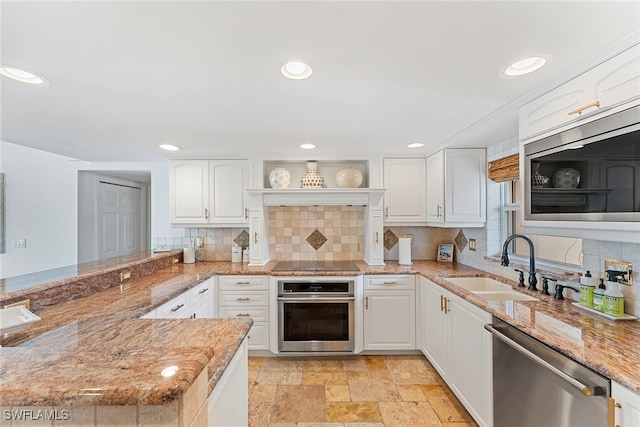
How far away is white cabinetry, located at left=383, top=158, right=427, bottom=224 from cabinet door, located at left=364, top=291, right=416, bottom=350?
83 cm

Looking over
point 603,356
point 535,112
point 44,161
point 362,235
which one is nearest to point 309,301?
point 362,235

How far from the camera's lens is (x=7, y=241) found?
372 cm

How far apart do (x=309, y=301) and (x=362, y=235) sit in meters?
1.12

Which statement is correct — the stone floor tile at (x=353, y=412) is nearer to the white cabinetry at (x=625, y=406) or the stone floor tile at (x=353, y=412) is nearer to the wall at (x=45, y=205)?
the white cabinetry at (x=625, y=406)

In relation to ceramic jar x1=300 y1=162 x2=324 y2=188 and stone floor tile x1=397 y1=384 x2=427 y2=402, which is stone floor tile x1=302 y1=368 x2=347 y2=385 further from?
ceramic jar x1=300 y1=162 x2=324 y2=188

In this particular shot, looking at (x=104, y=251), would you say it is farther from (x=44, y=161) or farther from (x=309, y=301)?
(x=309, y=301)

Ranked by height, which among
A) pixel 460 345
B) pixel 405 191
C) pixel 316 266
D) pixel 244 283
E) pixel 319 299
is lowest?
pixel 460 345

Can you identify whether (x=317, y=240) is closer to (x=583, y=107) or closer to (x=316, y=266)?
(x=316, y=266)

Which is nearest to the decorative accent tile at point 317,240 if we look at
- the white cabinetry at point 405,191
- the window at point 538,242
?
the white cabinetry at point 405,191

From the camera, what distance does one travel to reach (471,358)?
6.27 ft

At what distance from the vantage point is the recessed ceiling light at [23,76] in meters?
1.35

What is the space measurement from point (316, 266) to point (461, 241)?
5.45 ft

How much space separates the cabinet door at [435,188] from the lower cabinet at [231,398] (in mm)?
2369

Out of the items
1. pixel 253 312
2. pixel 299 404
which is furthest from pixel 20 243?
pixel 299 404
